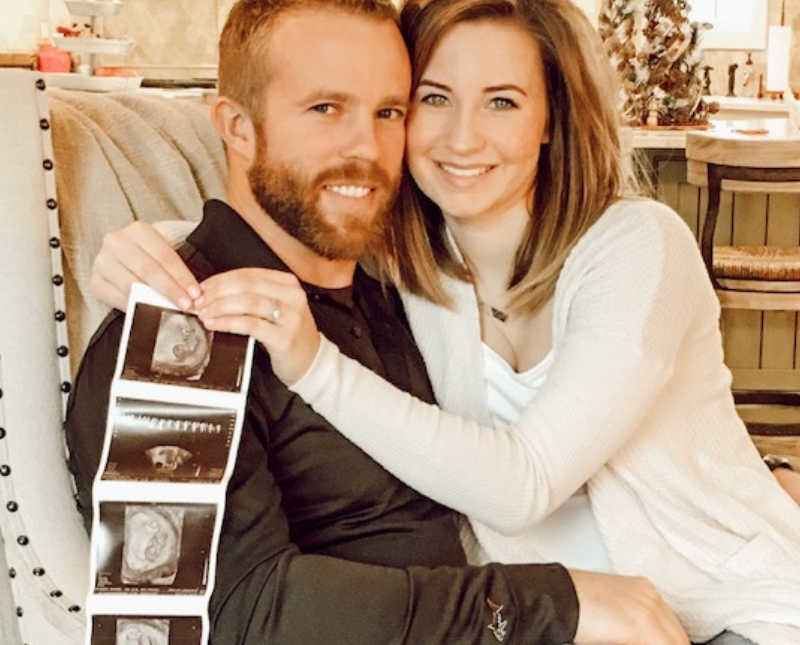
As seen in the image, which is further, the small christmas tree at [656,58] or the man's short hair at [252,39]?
the small christmas tree at [656,58]

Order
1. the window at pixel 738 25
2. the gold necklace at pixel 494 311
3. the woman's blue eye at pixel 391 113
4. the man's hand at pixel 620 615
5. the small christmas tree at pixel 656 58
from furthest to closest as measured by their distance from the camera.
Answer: the window at pixel 738 25
the small christmas tree at pixel 656 58
the gold necklace at pixel 494 311
the woman's blue eye at pixel 391 113
the man's hand at pixel 620 615

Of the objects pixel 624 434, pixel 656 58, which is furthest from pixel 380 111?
pixel 656 58

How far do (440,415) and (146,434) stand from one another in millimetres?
349

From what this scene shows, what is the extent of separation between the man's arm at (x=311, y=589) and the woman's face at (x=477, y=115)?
0.50m

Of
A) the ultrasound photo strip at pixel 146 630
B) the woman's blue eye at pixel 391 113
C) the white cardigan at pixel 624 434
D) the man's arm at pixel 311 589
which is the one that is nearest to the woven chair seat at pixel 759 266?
the white cardigan at pixel 624 434

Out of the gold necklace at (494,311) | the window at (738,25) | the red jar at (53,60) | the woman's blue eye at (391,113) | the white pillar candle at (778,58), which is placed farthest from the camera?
the window at (738,25)

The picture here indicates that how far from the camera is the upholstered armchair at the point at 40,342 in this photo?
4.55 feet

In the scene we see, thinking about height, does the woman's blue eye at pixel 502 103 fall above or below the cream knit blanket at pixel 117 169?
above

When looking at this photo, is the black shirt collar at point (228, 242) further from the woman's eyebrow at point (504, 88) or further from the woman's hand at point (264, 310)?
the woman's eyebrow at point (504, 88)

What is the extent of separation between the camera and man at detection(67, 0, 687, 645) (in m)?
1.24

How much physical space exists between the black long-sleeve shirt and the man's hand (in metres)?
0.02

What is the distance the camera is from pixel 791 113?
19.1ft

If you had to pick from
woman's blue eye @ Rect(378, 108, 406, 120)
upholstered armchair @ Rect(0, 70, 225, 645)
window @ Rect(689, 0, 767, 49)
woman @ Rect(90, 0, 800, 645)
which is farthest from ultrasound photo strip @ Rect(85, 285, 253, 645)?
window @ Rect(689, 0, 767, 49)

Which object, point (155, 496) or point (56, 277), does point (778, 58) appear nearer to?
point (56, 277)
